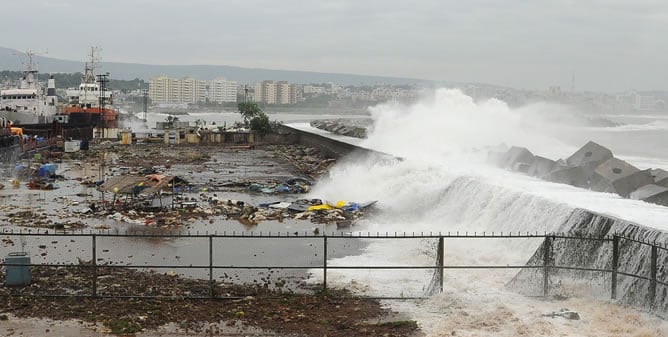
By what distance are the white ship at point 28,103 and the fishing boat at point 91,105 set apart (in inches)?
82.5

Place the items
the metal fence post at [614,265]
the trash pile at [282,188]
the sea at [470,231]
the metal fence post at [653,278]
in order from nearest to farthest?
the metal fence post at [653,278] → the sea at [470,231] → the metal fence post at [614,265] → the trash pile at [282,188]

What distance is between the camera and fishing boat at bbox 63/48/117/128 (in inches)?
2689

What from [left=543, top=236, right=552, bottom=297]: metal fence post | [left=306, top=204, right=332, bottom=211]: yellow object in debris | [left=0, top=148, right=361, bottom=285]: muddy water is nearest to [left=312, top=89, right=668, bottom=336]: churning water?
[left=543, top=236, right=552, bottom=297]: metal fence post

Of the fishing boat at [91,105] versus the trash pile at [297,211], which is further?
the fishing boat at [91,105]

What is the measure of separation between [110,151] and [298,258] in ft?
131

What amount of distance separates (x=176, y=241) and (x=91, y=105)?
69.7 m

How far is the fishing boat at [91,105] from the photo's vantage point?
→ 224ft

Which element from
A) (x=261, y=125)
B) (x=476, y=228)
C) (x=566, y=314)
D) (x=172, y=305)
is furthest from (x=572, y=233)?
(x=261, y=125)

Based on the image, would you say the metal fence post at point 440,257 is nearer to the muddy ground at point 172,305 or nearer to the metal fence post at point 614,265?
the muddy ground at point 172,305

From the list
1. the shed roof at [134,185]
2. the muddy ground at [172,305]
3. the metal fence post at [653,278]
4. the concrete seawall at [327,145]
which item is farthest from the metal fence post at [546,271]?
the concrete seawall at [327,145]

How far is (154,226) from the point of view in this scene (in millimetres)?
20344

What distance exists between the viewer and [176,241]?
58.9 feet

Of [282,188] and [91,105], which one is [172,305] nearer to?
[282,188]

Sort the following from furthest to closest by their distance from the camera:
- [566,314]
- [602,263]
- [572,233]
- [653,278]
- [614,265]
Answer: [572,233]
[602,263]
[614,265]
[566,314]
[653,278]
